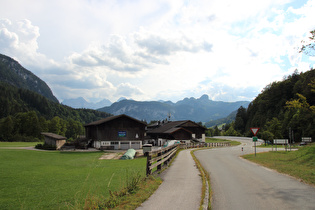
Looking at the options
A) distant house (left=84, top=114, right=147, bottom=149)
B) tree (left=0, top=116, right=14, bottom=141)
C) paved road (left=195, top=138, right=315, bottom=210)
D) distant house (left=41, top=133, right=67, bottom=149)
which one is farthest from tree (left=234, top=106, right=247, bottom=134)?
paved road (left=195, top=138, right=315, bottom=210)

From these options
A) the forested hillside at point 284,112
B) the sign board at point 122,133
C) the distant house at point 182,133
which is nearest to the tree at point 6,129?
the distant house at point 182,133

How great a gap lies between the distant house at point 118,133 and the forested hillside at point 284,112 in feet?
105

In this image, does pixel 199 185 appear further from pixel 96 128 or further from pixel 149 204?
pixel 96 128

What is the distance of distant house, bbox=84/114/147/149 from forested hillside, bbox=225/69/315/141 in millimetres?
31856

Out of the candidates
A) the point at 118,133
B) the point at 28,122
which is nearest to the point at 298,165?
the point at 118,133

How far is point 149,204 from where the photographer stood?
22.8 feet

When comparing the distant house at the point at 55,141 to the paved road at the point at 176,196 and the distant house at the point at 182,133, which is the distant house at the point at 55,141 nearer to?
the distant house at the point at 182,133

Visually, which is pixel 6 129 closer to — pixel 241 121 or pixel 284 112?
pixel 284 112

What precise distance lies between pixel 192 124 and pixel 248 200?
62741 millimetres

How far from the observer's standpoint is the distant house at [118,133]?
169 ft

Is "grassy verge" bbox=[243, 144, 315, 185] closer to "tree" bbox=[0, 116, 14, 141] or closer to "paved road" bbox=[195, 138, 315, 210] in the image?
"paved road" bbox=[195, 138, 315, 210]

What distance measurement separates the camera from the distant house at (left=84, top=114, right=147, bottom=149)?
51.5 m

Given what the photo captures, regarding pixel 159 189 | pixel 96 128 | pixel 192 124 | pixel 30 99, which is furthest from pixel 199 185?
pixel 30 99

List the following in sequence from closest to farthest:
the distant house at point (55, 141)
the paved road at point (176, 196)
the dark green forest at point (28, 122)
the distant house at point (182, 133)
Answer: the paved road at point (176, 196) → the distant house at point (55, 141) → the distant house at point (182, 133) → the dark green forest at point (28, 122)
